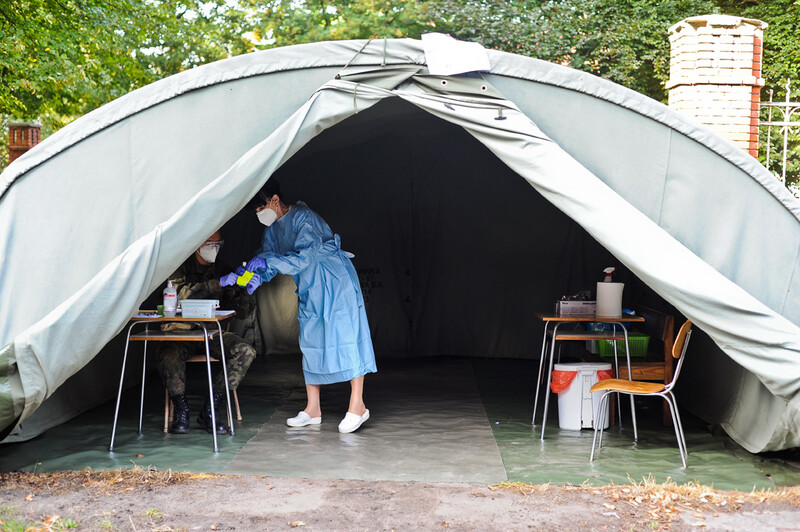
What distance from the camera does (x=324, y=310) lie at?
15.0 ft

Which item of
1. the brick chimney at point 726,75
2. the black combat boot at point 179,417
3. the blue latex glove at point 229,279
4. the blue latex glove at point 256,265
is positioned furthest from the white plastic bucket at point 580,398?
the brick chimney at point 726,75

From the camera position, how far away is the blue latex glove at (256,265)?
4383 millimetres

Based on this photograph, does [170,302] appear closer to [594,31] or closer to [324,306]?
[324,306]

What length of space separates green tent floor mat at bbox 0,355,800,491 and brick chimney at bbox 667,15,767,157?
248 centimetres

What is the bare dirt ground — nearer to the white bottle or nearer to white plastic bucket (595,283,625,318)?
the white bottle

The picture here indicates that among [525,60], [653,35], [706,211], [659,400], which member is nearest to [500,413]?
[659,400]

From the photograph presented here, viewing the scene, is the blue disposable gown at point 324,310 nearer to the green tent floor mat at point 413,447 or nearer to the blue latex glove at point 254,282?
the blue latex glove at point 254,282

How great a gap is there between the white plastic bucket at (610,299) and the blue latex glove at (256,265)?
76.7 inches

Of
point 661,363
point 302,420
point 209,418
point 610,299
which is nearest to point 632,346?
point 661,363

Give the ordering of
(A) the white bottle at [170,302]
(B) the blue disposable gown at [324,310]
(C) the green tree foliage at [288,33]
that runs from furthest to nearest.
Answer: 1. (C) the green tree foliage at [288,33]
2. (B) the blue disposable gown at [324,310]
3. (A) the white bottle at [170,302]

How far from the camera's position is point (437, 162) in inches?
281

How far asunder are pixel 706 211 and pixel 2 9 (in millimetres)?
7520

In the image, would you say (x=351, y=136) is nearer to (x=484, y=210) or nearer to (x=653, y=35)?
(x=484, y=210)

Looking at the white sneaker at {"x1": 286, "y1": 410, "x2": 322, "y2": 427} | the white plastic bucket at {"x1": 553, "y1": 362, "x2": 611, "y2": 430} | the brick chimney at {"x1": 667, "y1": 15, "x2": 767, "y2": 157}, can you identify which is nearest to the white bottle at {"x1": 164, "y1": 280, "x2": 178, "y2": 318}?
the white sneaker at {"x1": 286, "y1": 410, "x2": 322, "y2": 427}
